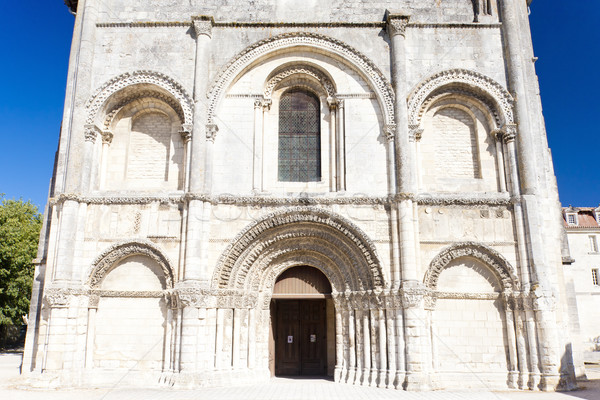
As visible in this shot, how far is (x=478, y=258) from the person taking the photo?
12297mm

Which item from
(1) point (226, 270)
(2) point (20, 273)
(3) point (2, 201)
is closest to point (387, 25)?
(1) point (226, 270)

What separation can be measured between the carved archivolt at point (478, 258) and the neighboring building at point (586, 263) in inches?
1012

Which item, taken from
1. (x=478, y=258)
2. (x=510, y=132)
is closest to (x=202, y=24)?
(x=510, y=132)

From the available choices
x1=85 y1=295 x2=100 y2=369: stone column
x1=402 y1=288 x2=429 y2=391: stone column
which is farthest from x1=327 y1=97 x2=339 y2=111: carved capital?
x1=85 y1=295 x2=100 y2=369: stone column

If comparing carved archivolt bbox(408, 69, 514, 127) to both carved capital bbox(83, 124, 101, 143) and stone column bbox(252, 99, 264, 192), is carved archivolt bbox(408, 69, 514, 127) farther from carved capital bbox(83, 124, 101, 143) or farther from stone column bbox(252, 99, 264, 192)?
carved capital bbox(83, 124, 101, 143)

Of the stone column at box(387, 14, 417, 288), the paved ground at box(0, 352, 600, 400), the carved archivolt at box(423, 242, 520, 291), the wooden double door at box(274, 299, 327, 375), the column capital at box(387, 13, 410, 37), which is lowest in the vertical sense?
the paved ground at box(0, 352, 600, 400)

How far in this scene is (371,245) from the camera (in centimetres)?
1209

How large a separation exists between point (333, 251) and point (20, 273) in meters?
19.0

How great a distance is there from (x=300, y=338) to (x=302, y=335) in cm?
11

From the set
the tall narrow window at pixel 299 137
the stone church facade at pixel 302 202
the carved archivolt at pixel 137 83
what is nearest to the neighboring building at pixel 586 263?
the stone church facade at pixel 302 202

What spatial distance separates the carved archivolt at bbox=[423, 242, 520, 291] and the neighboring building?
84.4ft

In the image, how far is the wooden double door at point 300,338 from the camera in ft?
45.5

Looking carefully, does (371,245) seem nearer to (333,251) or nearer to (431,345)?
(333,251)

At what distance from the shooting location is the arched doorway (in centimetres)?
1358
